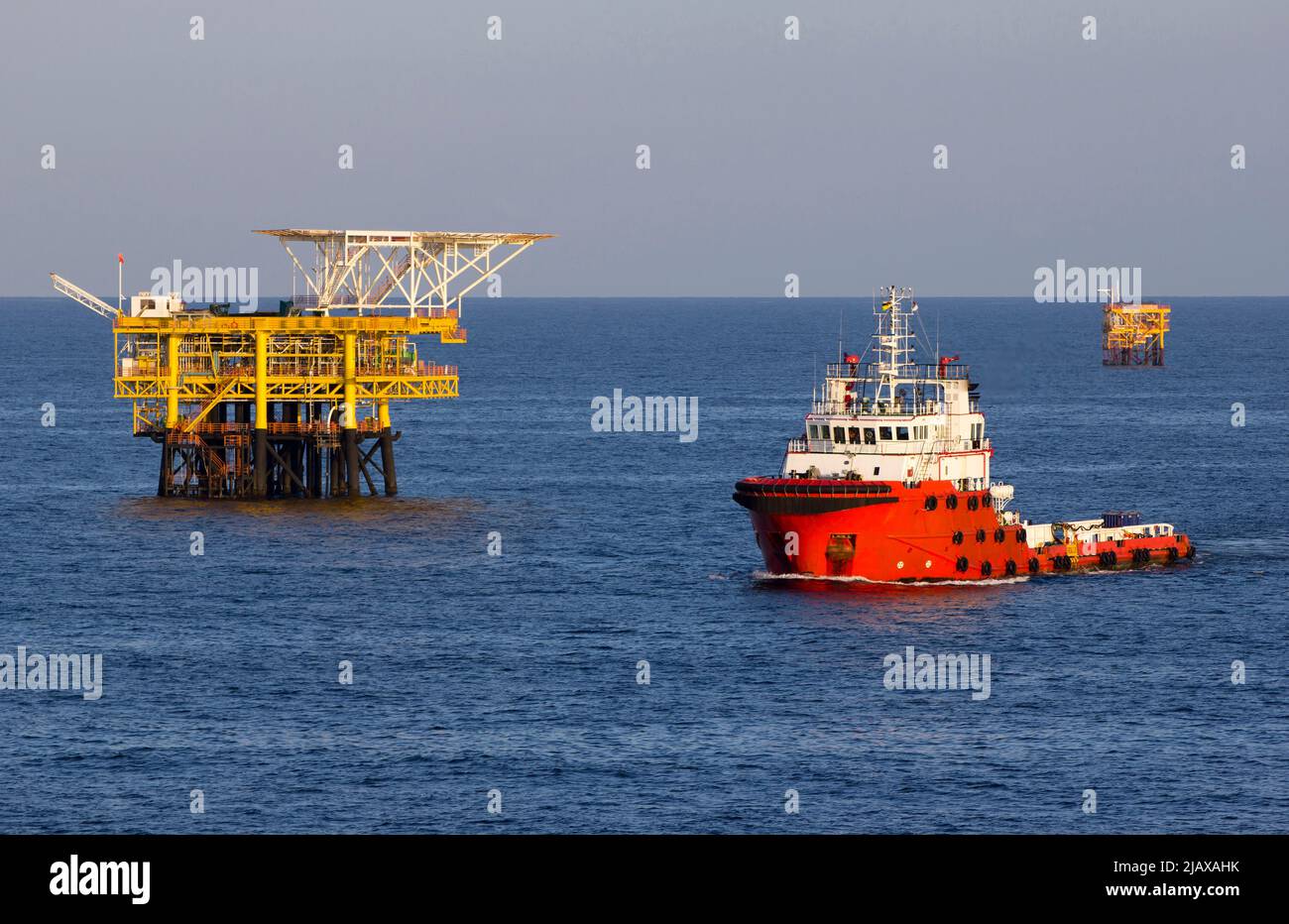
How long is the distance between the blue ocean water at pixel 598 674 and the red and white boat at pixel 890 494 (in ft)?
5.60

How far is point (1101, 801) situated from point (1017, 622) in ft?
79.8

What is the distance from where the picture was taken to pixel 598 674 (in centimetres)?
6644

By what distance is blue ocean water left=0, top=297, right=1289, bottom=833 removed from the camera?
51.2m

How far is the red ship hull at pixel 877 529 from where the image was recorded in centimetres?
7988

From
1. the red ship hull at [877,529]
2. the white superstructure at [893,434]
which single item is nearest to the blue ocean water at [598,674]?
the red ship hull at [877,529]

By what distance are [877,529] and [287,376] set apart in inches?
1513

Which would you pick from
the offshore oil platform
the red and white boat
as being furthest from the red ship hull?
the offshore oil platform

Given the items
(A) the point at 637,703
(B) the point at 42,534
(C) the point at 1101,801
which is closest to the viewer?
(C) the point at 1101,801

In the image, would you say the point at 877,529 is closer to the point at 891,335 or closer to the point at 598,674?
the point at 891,335

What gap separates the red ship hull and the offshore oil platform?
99.2 feet

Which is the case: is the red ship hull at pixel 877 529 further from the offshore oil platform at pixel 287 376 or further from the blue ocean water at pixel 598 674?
the offshore oil platform at pixel 287 376

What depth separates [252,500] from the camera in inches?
4205
